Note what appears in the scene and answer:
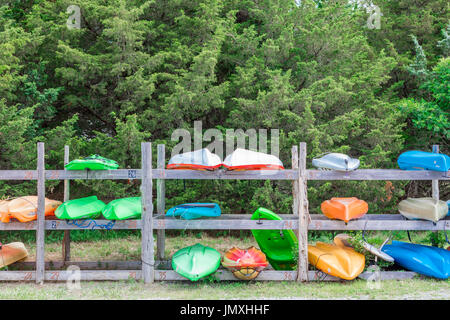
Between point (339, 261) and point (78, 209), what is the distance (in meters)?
4.07

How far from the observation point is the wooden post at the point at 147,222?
6484 mm

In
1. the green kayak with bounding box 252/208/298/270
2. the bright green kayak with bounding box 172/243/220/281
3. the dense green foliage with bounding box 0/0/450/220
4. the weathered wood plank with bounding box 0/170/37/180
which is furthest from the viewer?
the dense green foliage with bounding box 0/0/450/220

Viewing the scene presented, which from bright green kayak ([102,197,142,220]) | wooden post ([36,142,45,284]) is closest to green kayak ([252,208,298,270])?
bright green kayak ([102,197,142,220])

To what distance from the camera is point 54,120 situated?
11633 millimetres

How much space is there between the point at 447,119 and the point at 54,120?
10.3 metres

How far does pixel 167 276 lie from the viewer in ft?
21.4

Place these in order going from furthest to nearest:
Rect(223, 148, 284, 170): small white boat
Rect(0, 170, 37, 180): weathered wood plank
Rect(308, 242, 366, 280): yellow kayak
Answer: Rect(0, 170, 37, 180): weathered wood plank, Rect(223, 148, 284, 170): small white boat, Rect(308, 242, 366, 280): yellow kayak

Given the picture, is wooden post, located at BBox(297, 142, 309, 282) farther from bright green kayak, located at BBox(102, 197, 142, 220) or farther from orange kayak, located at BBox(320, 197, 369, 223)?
bright green kayak, located at BBox(102, 197, 142, 220)

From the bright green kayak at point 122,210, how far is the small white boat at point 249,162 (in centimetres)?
161

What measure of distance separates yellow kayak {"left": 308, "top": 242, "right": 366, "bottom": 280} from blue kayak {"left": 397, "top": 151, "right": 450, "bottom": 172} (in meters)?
1.71

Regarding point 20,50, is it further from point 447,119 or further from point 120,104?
point 447,119

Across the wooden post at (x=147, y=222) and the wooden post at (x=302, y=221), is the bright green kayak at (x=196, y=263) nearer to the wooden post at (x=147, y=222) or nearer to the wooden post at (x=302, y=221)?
the wooden post at (x=147, y=222)

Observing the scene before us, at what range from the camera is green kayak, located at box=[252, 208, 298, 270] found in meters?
6.81

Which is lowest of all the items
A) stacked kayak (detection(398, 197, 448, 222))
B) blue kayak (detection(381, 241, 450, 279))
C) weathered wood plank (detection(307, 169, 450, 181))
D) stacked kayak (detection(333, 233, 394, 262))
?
blue kayak (detection(381, 241, 450, 279))
